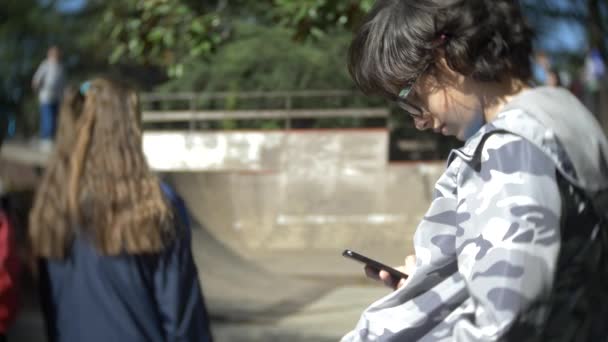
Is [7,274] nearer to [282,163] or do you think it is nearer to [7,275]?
[7,275]

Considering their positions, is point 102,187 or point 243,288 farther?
point 243,288

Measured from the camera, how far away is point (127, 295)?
122 inches

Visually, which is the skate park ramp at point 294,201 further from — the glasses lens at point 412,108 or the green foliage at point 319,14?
the glasses lens at point 412,108

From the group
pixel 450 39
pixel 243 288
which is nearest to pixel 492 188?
pixel 450 39

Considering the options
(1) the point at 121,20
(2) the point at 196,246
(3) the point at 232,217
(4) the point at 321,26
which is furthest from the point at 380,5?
(3) the point at 232,217

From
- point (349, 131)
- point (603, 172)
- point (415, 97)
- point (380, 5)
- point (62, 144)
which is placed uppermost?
point (380, 5)

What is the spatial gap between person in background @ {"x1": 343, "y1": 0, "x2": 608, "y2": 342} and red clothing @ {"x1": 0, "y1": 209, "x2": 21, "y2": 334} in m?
1.79

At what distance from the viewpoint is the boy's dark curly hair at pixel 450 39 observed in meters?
1.61

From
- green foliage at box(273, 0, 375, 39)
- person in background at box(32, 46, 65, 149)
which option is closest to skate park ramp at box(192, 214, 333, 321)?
green foliage at box(273, 0, 375, 39)

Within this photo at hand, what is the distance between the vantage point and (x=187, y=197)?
848 centimetres

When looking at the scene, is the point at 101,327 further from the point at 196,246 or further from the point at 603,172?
the point at 196,246

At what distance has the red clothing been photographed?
3084 millimetres

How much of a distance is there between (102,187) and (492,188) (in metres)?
1.96

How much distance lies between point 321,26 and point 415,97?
11.3 ft
